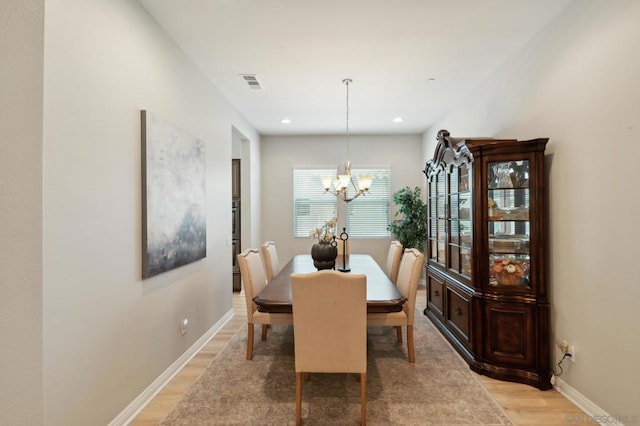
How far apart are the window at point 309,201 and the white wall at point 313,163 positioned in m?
0.10

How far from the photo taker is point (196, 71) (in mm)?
3289

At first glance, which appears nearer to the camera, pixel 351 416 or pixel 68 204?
pixel 68 204

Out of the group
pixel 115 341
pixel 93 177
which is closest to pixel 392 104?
pixel 93 177

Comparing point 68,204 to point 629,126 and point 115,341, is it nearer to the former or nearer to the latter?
point 115,341

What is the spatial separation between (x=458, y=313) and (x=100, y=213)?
10.2 ft

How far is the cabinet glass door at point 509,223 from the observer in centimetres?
263

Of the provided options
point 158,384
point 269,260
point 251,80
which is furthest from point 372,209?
point 158,384

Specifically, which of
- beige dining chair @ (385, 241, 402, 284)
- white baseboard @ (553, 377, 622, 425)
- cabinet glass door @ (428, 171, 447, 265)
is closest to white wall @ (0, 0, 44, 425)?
white baseboard @ (553, 377, 622, 425)

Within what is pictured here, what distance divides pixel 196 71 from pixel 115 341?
101 inches

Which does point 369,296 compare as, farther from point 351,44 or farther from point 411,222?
point 411,222

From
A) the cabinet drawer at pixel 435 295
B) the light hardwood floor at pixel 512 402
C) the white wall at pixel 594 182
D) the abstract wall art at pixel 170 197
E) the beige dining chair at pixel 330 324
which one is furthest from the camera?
the cabinet drawer at pixel 435 295

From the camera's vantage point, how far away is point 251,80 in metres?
3.63

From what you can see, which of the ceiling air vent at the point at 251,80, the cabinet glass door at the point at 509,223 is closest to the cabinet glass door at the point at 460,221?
the cabinet glass door at the point at 509,223

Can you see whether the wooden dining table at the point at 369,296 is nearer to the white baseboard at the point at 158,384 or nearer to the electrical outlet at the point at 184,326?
the electrical outlet at the point at 184,326
